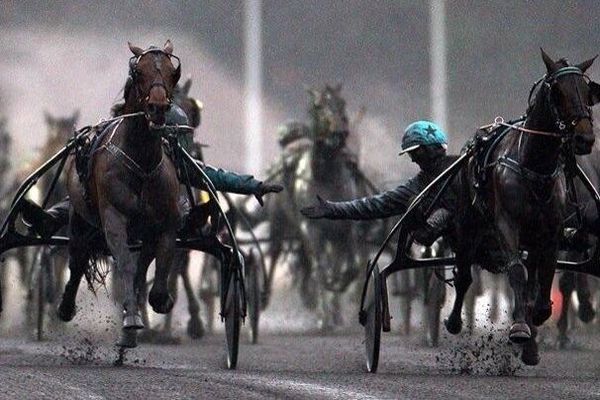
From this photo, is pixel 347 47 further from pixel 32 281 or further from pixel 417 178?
pixel 417 178

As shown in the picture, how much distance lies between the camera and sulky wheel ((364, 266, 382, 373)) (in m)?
14.5

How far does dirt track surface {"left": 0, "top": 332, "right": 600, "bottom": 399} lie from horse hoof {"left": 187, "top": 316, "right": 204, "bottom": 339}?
1.14m

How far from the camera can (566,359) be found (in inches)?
681

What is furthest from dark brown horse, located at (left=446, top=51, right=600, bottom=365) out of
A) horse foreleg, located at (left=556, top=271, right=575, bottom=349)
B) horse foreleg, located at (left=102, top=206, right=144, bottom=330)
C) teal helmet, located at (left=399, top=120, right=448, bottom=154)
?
horse foreleg, located at (left=556, top=271, right=575, bottom=349)

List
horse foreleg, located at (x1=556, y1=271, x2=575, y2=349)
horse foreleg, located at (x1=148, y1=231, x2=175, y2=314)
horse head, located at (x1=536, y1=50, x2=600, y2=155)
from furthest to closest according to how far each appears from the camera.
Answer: horse foreleg, located at (x1=556, y1=271, x2=575, y2=349) → horse foreleg, located at (x1=148, y1=231, x2=175, y2=314) → horse head, located at (x1=536, y1=50, x2=600, y2=155)

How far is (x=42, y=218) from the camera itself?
600 inches

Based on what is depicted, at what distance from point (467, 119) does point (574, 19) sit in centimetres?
402

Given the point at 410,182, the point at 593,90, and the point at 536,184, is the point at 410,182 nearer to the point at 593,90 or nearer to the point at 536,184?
the point at 536,184

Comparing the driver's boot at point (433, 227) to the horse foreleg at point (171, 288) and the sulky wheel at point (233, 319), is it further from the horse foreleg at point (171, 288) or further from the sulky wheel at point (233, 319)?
the horse foreleg at point (171, 288)

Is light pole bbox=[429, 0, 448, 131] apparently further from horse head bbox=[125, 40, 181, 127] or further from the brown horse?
horse head bbox=[125, 40, 181, 127]

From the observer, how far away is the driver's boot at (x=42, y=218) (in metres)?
15.2

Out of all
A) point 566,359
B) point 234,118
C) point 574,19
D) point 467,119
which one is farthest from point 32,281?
point 234,118

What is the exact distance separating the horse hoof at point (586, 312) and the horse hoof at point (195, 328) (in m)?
3.35

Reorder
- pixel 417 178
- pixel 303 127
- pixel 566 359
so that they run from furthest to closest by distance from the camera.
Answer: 1. pixel 303 127
2. pixel 566 359
3. pixel 417 178
